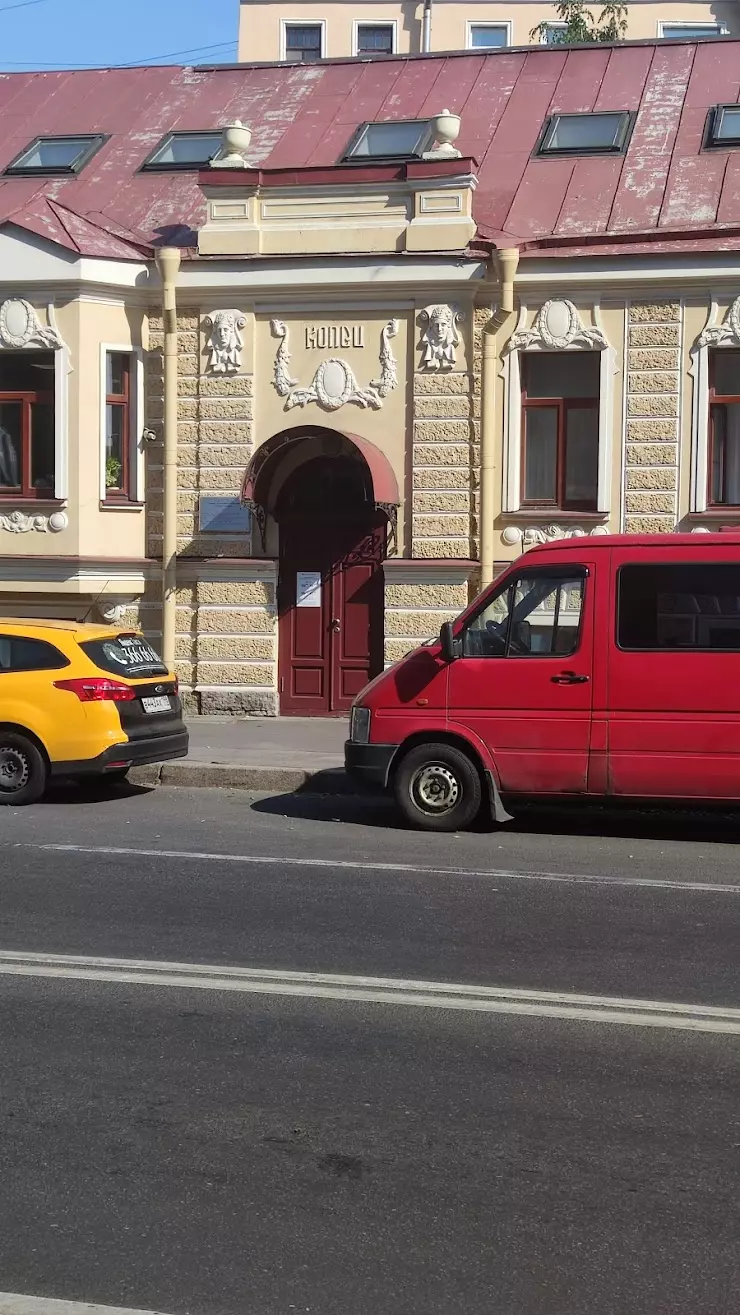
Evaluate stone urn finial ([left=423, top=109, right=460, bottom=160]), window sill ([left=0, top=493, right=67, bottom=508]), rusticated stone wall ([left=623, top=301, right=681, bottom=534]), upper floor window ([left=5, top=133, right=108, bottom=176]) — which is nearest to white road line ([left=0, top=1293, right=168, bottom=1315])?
rusticated stone wall ([left=623, top=301, right=681, bottom=534])

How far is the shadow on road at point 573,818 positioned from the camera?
1097cm

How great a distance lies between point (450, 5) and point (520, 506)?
2428cm

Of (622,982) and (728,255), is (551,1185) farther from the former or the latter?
(728,255)

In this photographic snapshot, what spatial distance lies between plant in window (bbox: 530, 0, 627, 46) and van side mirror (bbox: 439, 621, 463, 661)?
24.7 meters

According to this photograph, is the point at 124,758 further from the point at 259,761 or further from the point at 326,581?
the point at 326,581

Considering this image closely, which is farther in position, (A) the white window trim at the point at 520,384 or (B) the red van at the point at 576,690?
(A) the white window trim at the point at 520,384

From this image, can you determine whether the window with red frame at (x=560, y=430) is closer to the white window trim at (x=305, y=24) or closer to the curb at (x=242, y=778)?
the curb at (x=242, y=778)

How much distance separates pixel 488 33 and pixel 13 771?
30249mm

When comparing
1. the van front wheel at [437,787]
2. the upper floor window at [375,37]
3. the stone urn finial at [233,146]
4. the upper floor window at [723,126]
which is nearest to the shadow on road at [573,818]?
the van front wheel at [437,787]

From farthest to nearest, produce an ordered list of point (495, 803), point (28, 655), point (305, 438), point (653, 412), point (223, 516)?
point (223, 516), point (305, 438), point (653, 412), point (28, 655), point (495, 803)

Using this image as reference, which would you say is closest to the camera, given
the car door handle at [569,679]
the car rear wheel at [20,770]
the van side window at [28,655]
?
the car door handle at [569,679]

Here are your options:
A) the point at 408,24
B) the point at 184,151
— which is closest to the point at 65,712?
the point at 184,151

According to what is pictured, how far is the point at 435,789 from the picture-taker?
1099 cm

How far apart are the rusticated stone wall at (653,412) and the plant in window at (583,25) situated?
58.7 ft
